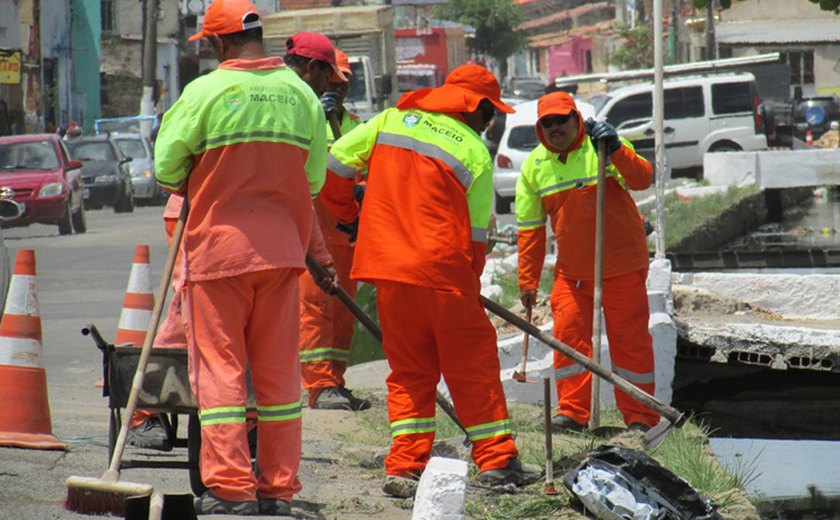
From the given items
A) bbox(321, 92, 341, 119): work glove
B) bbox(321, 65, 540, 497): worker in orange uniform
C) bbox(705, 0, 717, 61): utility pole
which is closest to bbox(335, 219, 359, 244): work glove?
bbox(321, 65, 540, 497): worker in orange uniform

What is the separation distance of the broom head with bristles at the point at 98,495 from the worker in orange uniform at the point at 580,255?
3.23 metres

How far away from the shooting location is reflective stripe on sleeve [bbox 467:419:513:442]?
588 centimetres

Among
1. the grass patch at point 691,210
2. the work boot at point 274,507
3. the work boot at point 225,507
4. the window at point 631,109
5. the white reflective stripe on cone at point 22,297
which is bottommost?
the grass patch at point 691,210

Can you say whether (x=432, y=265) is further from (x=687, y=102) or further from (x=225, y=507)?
(x=687, y=102)

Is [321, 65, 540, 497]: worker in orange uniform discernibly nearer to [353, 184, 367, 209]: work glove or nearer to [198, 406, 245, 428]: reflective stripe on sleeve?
Result: [353, 184, 367, 209]: work glove

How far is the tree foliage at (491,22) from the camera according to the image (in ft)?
251

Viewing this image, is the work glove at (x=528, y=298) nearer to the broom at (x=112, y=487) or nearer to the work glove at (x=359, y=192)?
the work glove at (x=359, y=192)

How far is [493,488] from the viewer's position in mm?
5863

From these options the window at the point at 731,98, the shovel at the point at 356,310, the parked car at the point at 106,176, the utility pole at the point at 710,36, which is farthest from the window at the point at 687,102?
the shovel at the point at 356,310

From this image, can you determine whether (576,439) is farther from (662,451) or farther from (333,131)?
(333,131)

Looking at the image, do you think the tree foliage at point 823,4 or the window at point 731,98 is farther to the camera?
the window at point 731,98

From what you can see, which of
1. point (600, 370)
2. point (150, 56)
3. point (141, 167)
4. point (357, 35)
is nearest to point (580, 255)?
point (600, 370)

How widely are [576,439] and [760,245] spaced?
479 inches

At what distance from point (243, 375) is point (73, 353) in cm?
531
